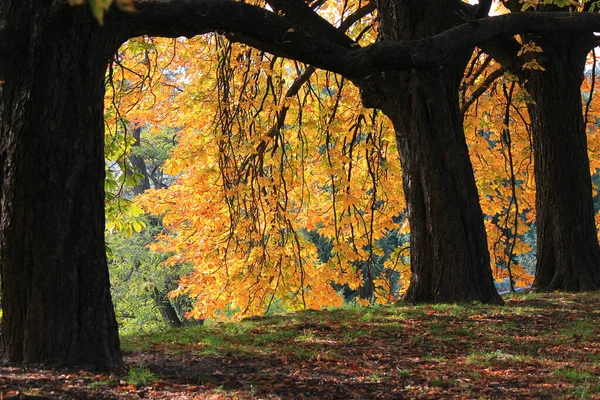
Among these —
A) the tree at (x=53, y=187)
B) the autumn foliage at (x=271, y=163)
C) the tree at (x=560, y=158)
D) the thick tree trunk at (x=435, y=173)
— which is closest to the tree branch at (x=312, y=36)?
the tree at (x=53, y=187)

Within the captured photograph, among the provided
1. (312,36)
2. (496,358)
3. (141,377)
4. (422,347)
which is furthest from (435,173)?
(141,377)

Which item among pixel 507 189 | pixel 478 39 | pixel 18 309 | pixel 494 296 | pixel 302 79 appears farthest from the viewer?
pixel 507 189

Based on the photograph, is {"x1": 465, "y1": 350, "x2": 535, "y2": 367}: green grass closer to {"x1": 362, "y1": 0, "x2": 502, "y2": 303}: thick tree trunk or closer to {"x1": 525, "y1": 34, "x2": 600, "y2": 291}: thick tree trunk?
{"x1": 362, "y1": 0, "x2": 502, "y2": 303}: thick tree trunk

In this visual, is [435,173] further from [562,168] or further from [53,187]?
[53,187]

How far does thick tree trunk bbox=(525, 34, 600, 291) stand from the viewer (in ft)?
30.8

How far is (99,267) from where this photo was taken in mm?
4336

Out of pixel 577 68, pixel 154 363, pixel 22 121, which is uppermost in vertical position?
pixel 577 68

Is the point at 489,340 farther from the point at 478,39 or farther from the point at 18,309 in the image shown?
the point at 18,309

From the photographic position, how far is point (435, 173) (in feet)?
24.7

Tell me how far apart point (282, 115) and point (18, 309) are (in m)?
6.25

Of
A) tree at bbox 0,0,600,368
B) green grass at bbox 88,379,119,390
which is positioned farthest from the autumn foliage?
green grass at bbox 88,379,119,390

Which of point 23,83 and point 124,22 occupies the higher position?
point 124,22

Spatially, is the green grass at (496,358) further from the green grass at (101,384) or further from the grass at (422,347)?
the green grass at (101,384)

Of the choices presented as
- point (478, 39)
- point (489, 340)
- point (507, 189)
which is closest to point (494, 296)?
point (489, 340)
